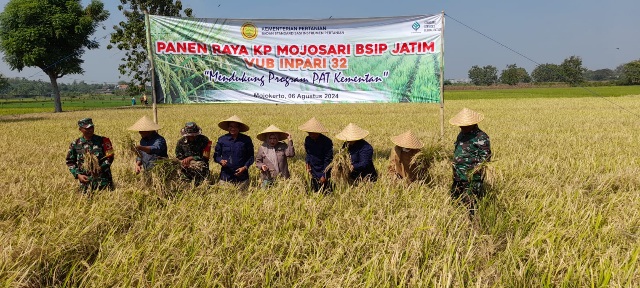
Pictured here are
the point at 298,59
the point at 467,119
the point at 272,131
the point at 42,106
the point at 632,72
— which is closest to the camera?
the point at 467,119

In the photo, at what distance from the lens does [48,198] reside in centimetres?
406

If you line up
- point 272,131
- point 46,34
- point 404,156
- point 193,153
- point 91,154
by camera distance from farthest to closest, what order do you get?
point 46,34 < point 272,131 < point 193,153 < point 404,156 < point 91,154

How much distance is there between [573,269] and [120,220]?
3.80 m

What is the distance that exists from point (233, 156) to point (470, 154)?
9.79 feet

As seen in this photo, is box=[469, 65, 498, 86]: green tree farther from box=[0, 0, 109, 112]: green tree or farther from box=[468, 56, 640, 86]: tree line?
box=[0, 0, 109, 112]: green tree

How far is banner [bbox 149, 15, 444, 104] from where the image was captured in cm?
736

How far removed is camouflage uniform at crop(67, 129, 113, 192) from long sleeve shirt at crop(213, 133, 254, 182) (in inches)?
52.1

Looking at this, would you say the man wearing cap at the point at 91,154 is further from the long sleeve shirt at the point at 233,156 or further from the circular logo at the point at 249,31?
the circular logo at the point at 249,31

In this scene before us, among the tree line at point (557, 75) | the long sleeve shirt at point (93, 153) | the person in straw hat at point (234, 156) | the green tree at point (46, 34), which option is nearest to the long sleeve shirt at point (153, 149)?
the long sleeve shirt at point (93, 153)

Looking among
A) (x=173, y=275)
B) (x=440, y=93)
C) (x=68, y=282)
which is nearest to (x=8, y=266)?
(x=68, y=282)

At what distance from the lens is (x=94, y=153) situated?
4656mm

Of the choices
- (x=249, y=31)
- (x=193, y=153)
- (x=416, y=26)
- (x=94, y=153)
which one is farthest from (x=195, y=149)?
(x=416, y=26)

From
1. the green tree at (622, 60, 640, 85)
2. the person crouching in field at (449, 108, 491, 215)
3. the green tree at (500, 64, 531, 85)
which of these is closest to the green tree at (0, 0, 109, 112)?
the person crouching in field at (449, 108, 491, 215)

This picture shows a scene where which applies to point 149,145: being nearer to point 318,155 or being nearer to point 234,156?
point 234,156
